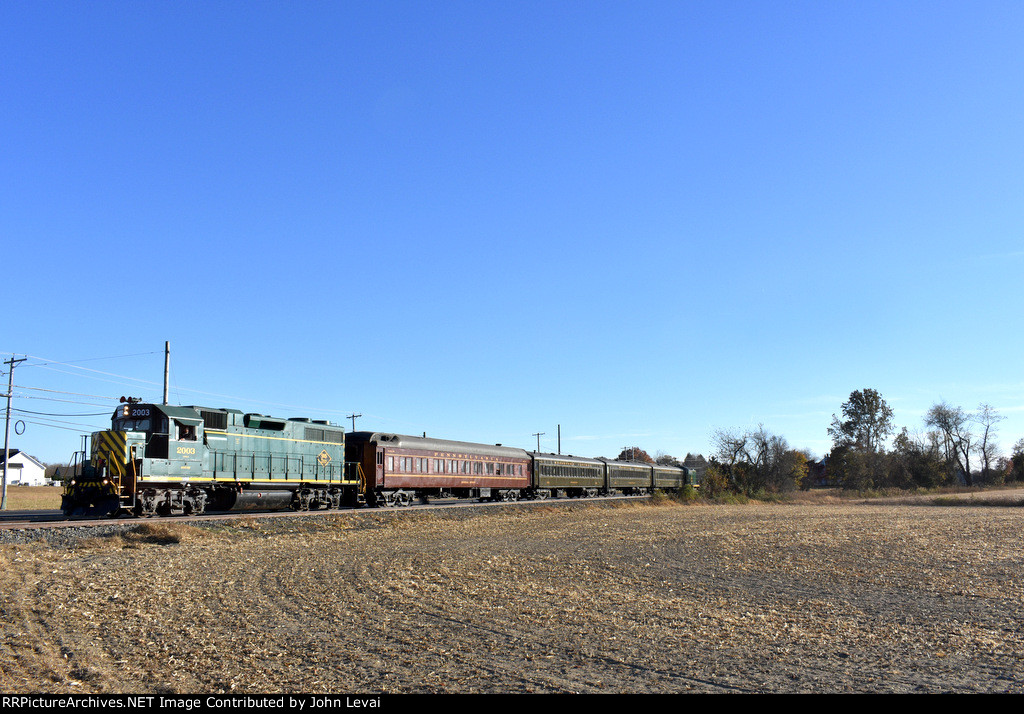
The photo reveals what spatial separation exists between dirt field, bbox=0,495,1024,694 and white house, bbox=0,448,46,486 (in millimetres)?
114290

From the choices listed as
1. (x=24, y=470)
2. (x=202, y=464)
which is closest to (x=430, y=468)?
(x=202, y=464)

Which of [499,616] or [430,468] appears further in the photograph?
[430,468]

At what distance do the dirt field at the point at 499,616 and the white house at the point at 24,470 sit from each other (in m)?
114

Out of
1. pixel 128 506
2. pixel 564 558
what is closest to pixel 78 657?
pixel 564 558

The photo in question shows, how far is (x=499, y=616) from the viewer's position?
9719mm

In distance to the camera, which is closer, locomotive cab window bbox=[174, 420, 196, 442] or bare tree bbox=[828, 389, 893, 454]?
locomotive cab window bbox=[174, 420, 196, 442]

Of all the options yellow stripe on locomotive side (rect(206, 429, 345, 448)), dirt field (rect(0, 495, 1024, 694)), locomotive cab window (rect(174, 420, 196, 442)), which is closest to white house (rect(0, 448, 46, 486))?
yellow stripe on locomotive side (rect(206, 429, 345, 448))

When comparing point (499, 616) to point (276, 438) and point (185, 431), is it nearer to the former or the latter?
point (185, 431)

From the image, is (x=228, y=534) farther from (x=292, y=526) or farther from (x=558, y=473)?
(x=558, y=473)

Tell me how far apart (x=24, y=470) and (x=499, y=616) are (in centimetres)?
13123

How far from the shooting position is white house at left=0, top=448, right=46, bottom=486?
10897cm

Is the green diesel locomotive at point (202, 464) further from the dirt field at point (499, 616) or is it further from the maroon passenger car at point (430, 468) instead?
the dirt field at point (499, 616)

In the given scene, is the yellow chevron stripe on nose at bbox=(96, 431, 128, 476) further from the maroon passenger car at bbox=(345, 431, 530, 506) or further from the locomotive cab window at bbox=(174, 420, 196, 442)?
the maroon passenger car at bbox=(345, 431, 530, 506)
